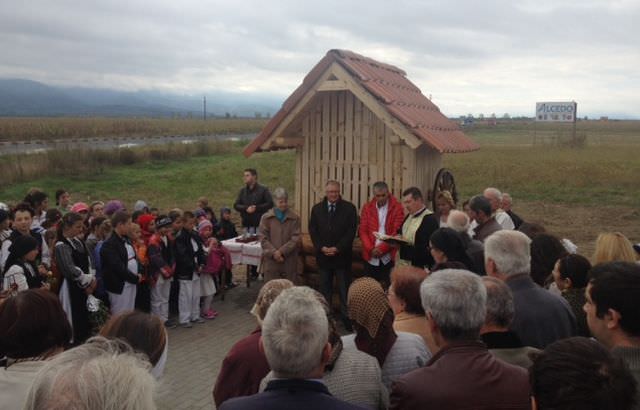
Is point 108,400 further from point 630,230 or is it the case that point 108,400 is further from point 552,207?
point 552,207

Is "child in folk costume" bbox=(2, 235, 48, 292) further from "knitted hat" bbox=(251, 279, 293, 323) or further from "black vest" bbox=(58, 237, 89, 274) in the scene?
"knitted hat" bbox=(251, 279, 293, 323)

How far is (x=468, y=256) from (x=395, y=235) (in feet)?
6.14

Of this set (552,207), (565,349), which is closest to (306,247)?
(565,349)

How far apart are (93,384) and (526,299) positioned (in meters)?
2.83

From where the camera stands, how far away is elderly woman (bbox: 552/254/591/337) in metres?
3.74

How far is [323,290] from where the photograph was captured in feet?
23.9

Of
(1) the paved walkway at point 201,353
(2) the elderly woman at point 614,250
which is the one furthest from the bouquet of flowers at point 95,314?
(2) the elderly woman at point 614,250

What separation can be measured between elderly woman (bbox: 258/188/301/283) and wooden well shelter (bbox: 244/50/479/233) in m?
0.70

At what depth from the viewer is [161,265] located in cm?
700

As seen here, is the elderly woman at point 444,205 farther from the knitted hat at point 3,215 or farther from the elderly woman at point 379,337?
the knitted hat at point 3,215

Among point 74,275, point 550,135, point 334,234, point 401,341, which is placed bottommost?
point 74,275

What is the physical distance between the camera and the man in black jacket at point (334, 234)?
7.01 metres

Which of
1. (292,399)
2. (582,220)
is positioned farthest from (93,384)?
(582,220)

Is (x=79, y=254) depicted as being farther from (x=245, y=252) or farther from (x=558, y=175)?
(x=558, y=175)
